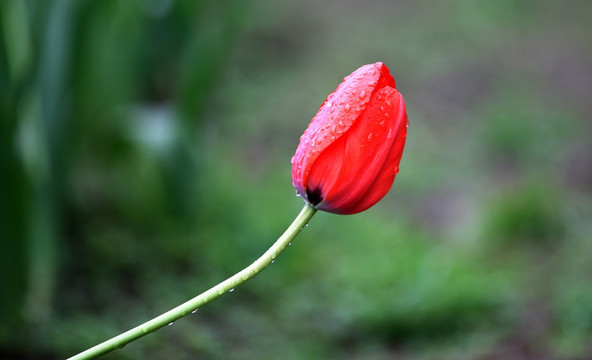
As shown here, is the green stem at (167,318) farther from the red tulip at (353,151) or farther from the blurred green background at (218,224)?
the blurred green background at (218,224)

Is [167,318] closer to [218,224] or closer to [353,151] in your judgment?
[353,151]

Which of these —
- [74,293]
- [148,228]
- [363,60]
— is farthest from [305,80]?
[74,293]

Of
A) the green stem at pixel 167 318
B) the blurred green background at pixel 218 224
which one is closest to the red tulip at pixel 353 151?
the green stem at pixel 167 318

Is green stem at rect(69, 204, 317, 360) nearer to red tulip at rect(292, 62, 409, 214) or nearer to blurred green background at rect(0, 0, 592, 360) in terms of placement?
red tulip at rect(292, 62, 409, 214)

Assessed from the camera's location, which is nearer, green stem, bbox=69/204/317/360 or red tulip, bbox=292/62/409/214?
green stem, bbox=69/204/317/360

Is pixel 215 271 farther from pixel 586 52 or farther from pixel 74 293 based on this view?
pixel 586 52

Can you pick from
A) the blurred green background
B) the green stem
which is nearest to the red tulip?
the green stem
